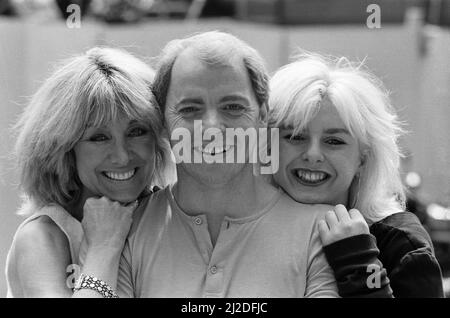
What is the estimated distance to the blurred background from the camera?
4113 mm

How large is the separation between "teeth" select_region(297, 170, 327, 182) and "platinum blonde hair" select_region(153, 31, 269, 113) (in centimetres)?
21

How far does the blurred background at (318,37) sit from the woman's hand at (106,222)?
1.76 metres

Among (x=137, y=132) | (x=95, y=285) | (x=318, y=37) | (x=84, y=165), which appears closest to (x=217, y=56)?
(x=137, y=132)

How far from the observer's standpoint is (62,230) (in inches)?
69.1

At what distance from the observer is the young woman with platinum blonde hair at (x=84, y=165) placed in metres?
1.68

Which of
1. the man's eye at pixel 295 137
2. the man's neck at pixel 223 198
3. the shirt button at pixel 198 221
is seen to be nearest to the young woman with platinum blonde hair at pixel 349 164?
the man's eye at pixel 295 137

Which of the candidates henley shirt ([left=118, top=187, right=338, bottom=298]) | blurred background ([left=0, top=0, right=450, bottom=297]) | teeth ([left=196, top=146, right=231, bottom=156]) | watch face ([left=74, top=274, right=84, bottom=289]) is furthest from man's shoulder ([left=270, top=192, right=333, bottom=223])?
blurred background ([left=0, top=0, right=450, bottom=297])

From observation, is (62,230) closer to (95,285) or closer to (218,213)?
(95,285)

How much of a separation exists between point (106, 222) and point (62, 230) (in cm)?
12

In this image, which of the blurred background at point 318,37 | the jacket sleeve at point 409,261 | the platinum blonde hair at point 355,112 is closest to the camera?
the jacket sleeve at point 409,261

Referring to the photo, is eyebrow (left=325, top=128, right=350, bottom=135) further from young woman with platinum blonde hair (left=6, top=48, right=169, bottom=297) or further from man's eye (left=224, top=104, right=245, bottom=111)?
young woman with platinum blonde hair (left=6, top=48, right=169, bottom=297)

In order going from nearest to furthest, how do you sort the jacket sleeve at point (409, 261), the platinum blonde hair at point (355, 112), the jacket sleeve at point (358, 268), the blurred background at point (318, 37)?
the jacket sleeve at point (358, 268), the jacket sleeve at point (409, 261), the platinum blonde hair at point (355, 112), the blurred background at point (318, 37)

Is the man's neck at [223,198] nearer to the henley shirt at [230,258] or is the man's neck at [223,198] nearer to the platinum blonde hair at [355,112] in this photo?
the henley shirt at [230,258]
